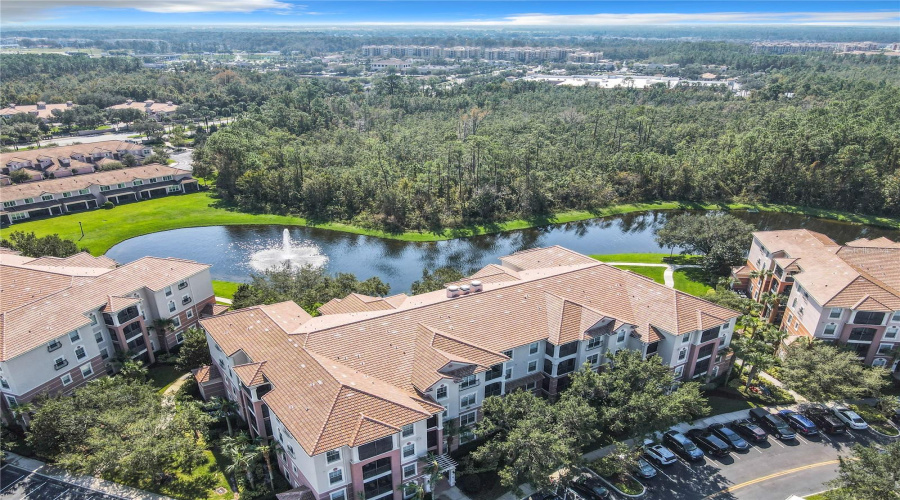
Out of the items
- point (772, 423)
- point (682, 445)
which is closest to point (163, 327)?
point (682, 445)

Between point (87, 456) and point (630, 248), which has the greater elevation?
point (87, 456)

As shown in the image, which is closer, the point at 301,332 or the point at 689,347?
the point at 301,332

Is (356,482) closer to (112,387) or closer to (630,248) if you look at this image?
(112,387)

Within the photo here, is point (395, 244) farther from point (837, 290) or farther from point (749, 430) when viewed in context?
point (837, 290)

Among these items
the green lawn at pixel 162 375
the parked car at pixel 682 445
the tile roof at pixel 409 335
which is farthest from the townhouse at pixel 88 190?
the parked car at pixel 682 445

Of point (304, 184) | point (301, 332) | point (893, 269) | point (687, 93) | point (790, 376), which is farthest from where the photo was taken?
point (687, 93)

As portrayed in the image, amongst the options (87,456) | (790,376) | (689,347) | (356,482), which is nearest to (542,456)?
(356,482)

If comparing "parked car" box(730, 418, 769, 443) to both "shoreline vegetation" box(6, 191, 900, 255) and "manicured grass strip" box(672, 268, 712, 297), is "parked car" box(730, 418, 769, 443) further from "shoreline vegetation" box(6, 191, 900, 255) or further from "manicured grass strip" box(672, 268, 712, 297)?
"shoreline vegetation" box(6, 191, 900, 255)
